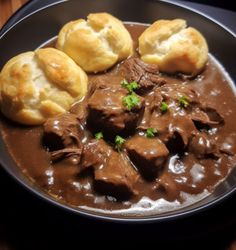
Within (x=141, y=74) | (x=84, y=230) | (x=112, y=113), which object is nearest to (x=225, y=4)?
(x=141, y=74)

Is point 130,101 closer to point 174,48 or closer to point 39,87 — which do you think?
point 39,87

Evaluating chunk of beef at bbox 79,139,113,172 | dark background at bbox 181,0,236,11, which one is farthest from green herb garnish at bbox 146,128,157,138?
dark background at bbox 181,0,236,11

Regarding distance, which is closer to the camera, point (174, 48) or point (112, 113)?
point (112, 113)

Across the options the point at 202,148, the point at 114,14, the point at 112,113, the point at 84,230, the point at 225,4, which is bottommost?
the point at 84,230

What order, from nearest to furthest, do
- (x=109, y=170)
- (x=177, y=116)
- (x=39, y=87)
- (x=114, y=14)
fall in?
1. (x=109, y=170)
2. (x=177, y=116)
3. (x=39, y=87)
4. (x=114, y=14)

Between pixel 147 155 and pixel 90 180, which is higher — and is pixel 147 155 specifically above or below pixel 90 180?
above

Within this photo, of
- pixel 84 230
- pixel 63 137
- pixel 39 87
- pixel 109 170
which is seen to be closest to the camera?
pixel 84 230

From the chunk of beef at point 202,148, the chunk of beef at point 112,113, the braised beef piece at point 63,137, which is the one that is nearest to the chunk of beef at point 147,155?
the chunk of beef at point 112,113
